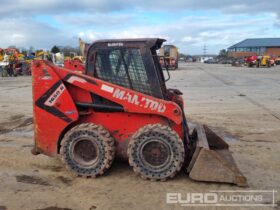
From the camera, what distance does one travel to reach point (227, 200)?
4473 mm

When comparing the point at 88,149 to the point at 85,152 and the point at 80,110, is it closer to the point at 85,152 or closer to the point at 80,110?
the point at 85,152

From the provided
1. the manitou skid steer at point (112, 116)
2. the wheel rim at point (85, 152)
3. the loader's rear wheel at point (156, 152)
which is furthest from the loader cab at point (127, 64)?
the wheel rim at point (85, 152)

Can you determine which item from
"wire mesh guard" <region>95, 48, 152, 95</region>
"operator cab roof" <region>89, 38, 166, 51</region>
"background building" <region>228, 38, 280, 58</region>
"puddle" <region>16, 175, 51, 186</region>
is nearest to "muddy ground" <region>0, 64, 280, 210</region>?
"puddle" <region>16, 175, 51, 186</region>

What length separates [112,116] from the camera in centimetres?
529

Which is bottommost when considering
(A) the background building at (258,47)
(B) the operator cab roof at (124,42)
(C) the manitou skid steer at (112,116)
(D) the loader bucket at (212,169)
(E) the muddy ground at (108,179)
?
(E) the muddy ground at (108,179)

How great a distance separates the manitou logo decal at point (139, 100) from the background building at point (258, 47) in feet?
327

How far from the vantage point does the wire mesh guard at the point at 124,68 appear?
5277 mm

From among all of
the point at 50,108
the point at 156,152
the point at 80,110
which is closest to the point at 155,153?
the point at 156,152

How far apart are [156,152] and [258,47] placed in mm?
105845

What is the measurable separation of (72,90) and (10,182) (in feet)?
5.14

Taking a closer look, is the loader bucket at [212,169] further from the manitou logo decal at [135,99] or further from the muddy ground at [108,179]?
the manitou logo decal at [135,99]

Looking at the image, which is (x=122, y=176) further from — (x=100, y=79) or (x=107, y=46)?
(x=107, y=46)

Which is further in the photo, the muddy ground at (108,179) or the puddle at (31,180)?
the puddle at (31,180)

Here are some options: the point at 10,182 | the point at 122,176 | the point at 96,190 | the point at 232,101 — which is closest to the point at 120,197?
the point at 96,190
